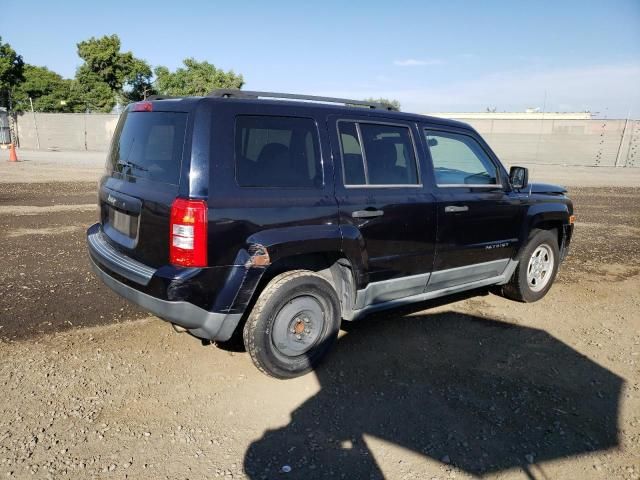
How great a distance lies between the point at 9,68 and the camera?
36.9 metres

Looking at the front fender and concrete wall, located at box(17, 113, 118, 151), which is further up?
the front fender

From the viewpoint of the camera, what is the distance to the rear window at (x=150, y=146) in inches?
122

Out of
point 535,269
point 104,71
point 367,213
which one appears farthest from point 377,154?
point 104,71

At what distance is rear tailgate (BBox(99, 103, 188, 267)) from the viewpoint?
305 centimetres

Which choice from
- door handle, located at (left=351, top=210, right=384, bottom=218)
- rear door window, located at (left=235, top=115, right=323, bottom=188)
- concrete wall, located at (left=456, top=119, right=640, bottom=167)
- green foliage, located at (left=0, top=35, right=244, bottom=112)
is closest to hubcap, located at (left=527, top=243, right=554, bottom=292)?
door handle, located at (left=351, top=210, right=384, bottom=218)

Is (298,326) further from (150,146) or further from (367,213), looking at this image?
(150,146)

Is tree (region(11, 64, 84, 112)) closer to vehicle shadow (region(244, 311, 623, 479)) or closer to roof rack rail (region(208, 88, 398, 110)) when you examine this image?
roof rack rail (region(208, 88, 398, 110))

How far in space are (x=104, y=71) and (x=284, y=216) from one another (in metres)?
48.5

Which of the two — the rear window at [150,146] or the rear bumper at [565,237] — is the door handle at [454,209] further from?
the rear window at [150,146]

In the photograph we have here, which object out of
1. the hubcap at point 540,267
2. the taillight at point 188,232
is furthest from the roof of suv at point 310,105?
the hubcap at point 540,267

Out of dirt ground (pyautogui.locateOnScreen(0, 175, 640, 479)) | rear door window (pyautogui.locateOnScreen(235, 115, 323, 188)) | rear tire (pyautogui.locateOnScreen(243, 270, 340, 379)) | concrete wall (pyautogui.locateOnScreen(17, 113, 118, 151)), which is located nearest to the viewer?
dirt ground (pyautogui.locateOnScreen(0, 175, 640, 479))

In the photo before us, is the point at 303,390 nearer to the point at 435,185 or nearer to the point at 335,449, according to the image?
the point at 335,449

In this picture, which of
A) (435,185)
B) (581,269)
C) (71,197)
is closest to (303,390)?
(435,185)

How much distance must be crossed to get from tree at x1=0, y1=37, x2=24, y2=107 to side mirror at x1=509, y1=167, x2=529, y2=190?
141 feet
